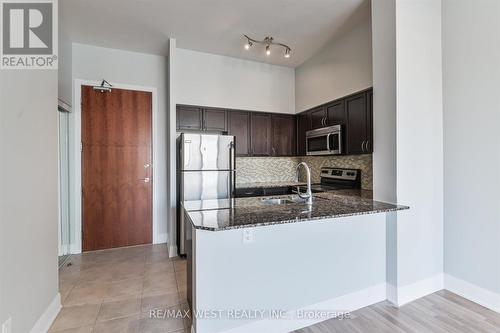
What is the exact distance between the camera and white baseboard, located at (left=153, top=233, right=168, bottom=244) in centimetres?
390

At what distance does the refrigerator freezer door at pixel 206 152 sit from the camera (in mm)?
3143

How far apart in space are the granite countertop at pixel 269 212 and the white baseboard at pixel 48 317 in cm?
128

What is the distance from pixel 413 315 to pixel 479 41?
7.82 ft

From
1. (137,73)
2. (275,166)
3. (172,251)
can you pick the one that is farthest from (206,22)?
(172,251)

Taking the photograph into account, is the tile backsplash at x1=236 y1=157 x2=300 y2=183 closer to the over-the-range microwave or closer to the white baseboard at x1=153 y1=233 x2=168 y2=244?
the over-the-range microwave

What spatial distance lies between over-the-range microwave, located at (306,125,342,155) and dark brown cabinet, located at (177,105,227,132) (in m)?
1.31

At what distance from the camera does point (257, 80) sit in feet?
14.0

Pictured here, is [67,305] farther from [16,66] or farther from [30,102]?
[16,66]

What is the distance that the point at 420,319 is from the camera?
6.51ft

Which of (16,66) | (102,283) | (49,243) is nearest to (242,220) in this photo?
(49,243)

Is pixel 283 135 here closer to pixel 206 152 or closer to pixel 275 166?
pixel 275 166

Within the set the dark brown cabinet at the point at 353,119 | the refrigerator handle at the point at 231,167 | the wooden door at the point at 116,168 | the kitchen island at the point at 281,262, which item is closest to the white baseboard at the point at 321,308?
the kitchen island at the point at 281,262

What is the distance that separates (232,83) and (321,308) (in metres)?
3.35

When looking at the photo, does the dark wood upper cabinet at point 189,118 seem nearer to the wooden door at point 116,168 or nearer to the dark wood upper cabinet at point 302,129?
the wooden door at point 116,168
